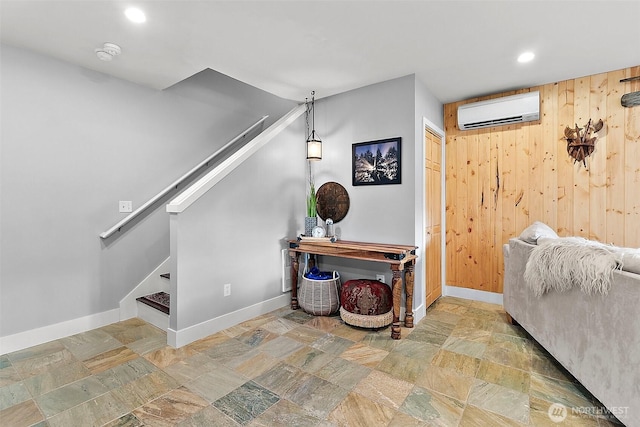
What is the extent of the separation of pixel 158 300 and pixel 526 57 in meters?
3.97

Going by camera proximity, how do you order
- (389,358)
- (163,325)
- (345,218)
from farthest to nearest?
(345,218), (163,325), (389,358)

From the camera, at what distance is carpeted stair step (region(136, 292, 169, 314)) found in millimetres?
2764

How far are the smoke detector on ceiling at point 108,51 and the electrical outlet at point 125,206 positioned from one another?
1259mm

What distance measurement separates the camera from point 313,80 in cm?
306

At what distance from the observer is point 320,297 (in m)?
3.06

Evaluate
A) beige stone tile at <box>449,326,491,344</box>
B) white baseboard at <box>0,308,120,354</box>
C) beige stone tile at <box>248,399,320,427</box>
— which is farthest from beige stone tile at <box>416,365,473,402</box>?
white baseboard at <box>0,308,120,354</box>

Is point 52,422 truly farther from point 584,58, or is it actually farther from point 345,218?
point 584,58

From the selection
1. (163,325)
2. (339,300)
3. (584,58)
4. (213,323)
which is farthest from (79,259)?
(584,58)

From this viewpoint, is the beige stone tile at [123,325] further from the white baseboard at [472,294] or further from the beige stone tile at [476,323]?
the white baseboard at [472,294]

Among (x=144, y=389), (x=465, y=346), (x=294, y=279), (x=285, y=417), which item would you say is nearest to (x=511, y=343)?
(x=465, y=346)

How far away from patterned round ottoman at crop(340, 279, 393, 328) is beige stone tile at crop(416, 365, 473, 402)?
651 mm

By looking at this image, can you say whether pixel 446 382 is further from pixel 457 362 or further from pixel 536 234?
pixel 536 234

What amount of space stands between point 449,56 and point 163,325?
11.2ft

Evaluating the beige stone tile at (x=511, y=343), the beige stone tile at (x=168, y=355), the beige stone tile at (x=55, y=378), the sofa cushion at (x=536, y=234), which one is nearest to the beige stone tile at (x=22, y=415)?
the beige stone tile at (x=55, y=378)
